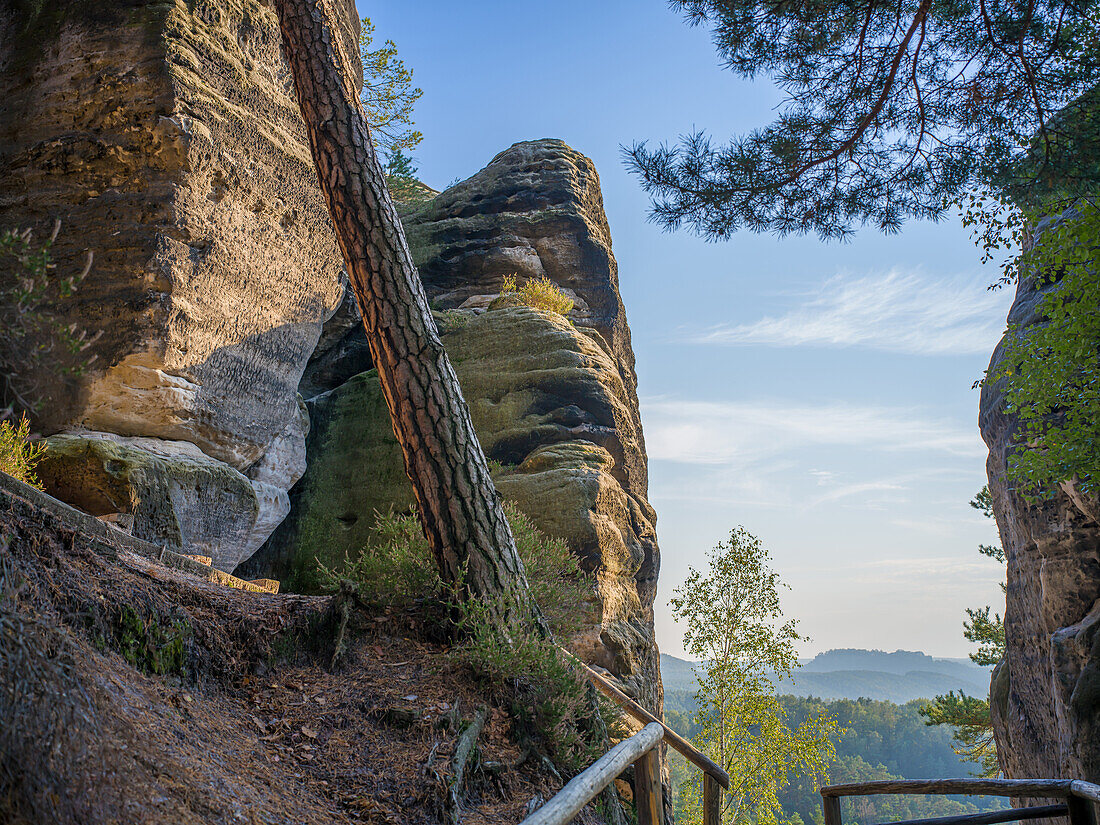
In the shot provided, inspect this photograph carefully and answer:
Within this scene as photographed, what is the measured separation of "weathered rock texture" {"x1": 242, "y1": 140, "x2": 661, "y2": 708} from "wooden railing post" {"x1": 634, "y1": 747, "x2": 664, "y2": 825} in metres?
4.51

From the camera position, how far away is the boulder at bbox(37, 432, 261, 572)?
654 centimetres

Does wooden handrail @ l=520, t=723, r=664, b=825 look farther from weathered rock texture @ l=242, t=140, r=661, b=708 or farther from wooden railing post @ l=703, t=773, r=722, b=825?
weathered rock texture @ l=242, t=140, r=661, b=708

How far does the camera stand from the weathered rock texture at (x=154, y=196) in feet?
24.5

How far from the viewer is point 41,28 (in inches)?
316

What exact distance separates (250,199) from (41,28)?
2.89 meters

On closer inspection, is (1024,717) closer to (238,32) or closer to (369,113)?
(238,32)

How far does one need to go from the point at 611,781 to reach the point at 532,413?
7406mm

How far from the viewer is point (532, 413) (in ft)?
34.6

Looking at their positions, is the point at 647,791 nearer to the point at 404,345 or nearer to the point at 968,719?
the point at 404,345

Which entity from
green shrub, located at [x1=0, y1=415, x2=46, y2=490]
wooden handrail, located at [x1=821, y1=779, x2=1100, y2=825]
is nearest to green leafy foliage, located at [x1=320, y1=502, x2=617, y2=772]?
wooden handrail, located at [x1=821, y1=779, x2=1100, y2=825]

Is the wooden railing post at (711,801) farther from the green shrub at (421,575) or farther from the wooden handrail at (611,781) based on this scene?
the wooden handrail at (611,781)

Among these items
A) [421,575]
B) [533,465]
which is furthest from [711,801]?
[533,465]

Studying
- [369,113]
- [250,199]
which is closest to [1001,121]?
[250,199]

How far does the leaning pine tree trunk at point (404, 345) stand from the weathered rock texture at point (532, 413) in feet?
12.0
